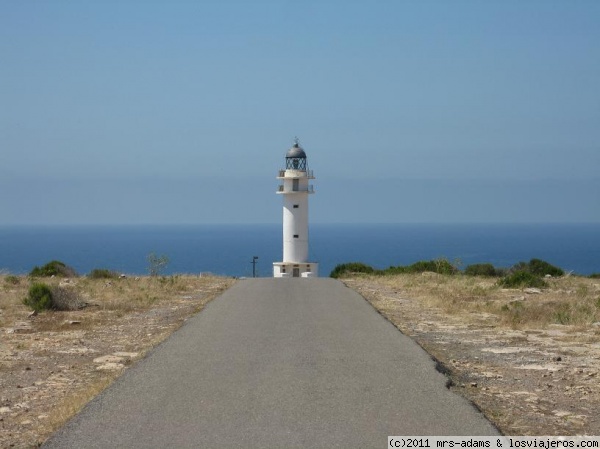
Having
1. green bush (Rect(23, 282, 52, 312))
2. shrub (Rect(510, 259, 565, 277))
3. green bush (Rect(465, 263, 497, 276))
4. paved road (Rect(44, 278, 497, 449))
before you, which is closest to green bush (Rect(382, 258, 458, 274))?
green bush (Rect(465, 263, 497, 276))

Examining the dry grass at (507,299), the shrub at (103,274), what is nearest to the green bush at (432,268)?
the dry grass at (507,299)

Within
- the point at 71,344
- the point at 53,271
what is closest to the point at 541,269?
the point at 53,271

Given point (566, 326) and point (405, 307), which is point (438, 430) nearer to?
point (566, 326)

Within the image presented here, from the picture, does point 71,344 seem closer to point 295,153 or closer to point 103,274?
point 103,274

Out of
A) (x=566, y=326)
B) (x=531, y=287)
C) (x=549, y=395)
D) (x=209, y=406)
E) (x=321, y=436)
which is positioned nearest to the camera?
(x=321, y=436)

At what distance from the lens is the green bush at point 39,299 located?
20.9m

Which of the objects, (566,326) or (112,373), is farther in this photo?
(566,326)

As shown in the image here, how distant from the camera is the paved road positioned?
787 centimetres

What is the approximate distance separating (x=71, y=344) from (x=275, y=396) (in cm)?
696

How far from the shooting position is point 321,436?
25.6ft

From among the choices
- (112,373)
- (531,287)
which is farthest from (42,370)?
(531,287)

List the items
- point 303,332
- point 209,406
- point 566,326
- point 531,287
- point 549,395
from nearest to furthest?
point 209,406 → point 549,395 → point 303,332 → point 566,326 → point 531,287

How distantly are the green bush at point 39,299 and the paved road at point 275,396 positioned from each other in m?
6.67

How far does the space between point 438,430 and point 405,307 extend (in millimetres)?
13908
